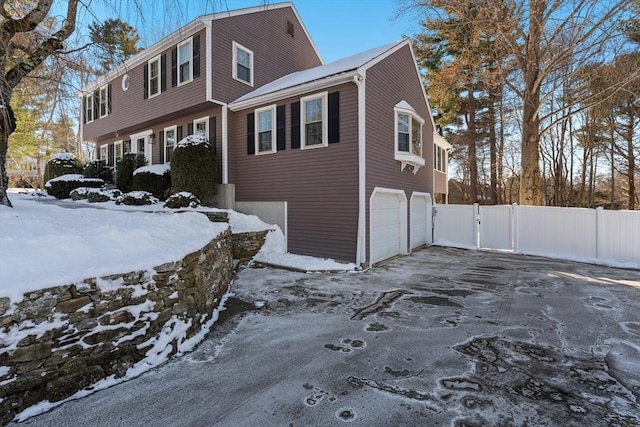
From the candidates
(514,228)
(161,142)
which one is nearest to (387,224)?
(514,228)

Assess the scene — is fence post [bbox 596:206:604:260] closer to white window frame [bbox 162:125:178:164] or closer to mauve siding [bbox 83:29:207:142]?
mauve siding [bbox 83:29:207:142]

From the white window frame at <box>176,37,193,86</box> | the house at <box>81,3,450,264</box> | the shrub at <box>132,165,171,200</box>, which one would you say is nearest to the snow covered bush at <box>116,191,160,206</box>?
the shrub at <box>132,165,171,200</box>

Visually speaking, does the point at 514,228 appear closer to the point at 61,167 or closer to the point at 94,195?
the point at 94,195

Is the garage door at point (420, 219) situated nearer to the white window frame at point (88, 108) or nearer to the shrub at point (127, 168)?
the shrub at point (127, 168)

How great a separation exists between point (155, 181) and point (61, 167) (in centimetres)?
685

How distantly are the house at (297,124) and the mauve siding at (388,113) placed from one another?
3 cm

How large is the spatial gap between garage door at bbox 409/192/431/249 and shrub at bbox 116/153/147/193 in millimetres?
11042

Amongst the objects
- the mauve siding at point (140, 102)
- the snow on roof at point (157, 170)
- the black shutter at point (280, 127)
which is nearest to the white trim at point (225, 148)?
the mauve siding at point (140, 102)

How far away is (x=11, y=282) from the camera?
2.47m

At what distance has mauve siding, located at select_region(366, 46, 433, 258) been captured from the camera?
846cm

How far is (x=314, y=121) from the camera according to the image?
352 inches

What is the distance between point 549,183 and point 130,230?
85.0 ft

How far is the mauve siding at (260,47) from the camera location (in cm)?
1030

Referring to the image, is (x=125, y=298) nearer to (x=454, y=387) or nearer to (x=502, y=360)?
(x=454, y=387)
